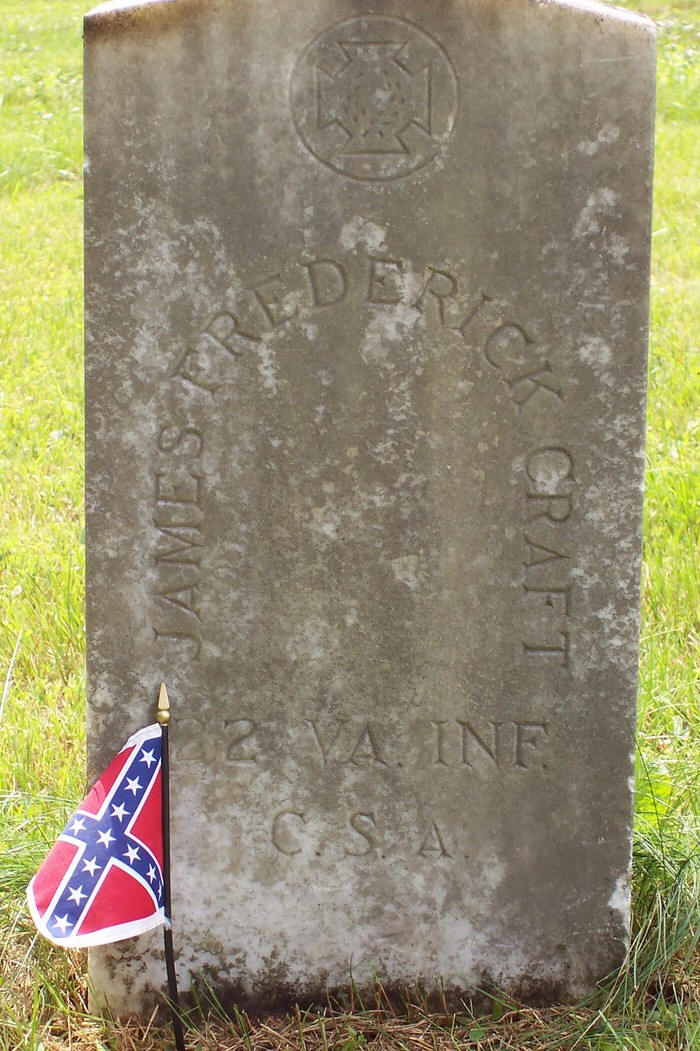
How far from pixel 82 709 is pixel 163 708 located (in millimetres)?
1049

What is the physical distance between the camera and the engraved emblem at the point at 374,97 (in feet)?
6.75

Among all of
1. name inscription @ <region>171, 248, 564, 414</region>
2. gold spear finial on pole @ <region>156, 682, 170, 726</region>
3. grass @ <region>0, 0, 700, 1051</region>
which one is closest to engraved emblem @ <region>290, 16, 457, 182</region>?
name inscription @ <region>171, 248, 564, 414</region>

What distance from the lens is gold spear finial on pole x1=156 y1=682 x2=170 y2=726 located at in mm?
2209

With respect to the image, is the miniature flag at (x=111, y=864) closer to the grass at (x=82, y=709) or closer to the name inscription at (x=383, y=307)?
the grass at (x=82, y=709)

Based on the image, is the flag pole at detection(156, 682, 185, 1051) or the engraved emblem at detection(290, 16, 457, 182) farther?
the flag pole at detection(156, 682, 185, 1051)

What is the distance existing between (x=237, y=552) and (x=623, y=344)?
2.51 feet

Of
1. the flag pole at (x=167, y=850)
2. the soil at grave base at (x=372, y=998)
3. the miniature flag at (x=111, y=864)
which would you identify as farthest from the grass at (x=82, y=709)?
the miniature flag at (x=111, y=864)

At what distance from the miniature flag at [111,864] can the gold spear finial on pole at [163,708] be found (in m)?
0.06

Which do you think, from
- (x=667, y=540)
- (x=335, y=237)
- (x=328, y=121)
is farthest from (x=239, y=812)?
(x=667, y=540)

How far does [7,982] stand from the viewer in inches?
95.0

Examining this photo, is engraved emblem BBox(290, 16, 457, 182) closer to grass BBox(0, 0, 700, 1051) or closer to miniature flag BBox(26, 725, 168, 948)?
miniature flag BBox(26, 725, 168, 948)

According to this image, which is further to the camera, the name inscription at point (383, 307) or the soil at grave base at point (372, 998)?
the soil at grave base at point (372, 998)

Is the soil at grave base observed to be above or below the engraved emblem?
below

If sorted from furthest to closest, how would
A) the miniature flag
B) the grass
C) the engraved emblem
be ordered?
the grass, the miniature flag, the engraved emblem
